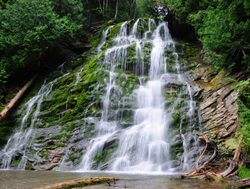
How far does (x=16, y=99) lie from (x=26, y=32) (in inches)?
181

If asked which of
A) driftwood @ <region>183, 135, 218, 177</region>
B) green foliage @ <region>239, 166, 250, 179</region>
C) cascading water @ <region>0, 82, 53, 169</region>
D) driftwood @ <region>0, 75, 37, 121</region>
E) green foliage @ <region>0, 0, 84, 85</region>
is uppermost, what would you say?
green foliage @ <region>0, 0, 84, 85</region>

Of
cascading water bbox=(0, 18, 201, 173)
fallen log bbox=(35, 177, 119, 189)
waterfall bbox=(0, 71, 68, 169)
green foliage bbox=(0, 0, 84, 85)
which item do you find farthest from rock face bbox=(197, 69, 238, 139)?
green foliage bbox=(0, 0, 84, 85)

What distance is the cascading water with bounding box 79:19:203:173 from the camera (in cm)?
1224

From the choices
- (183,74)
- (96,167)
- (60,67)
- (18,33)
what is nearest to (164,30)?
(183,74)

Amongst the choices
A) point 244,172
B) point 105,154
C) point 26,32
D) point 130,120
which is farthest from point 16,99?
point 244,172

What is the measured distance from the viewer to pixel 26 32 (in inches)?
803

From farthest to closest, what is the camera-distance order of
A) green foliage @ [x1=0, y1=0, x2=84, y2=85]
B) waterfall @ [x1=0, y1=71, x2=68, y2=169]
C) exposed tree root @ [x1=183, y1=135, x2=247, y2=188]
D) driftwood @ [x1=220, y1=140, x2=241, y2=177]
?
green foliage @ [x1=0, y1=0, x2=84, y2=85] → waterfall @ [x1=0, y1=71, x2=68, y2=169] → driftwood @ [x1=220, y1=140, x2=241, y2=177] → exposed tree root @ [x1=183, y1=135, x2=247, y2=188]

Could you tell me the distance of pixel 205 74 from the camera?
17.0 meters

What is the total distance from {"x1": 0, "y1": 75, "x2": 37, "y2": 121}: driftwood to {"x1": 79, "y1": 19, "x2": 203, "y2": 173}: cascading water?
212 inches

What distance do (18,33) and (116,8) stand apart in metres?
13.8

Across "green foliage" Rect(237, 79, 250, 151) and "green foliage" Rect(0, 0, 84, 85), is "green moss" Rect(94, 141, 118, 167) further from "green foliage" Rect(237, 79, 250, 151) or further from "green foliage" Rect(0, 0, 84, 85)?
"green foliage" Rect(0, 0, 84, 85)

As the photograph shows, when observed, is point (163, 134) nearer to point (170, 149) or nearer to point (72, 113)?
point (170, 149)

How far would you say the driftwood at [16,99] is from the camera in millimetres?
17422

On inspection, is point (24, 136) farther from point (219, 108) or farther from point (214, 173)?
point (214, 173)
